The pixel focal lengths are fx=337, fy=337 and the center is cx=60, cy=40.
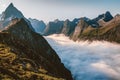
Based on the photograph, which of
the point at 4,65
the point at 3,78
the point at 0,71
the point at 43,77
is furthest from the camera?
the point at 4,65

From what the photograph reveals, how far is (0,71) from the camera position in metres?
166

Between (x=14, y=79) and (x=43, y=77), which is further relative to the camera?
(x=43, y=77)

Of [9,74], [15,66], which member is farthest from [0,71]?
[15,66]

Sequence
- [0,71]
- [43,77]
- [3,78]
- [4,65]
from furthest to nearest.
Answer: [4,65], [43,77], [0,71], [3,78]

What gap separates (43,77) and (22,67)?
79.8ft

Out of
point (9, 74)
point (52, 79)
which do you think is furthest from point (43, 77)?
point (9, 74)

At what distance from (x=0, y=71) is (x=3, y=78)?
461 inches

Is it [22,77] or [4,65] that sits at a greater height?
[4,65]

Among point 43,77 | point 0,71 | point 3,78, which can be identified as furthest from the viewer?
point 43,77

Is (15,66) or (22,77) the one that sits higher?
(15,66)

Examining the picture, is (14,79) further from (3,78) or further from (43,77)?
(43,77)

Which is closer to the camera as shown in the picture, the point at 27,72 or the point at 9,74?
the point at 9,74

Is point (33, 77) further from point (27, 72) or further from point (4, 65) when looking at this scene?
point (4, 65)

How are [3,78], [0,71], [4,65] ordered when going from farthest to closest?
[4,65], [0,71], [3,78]
